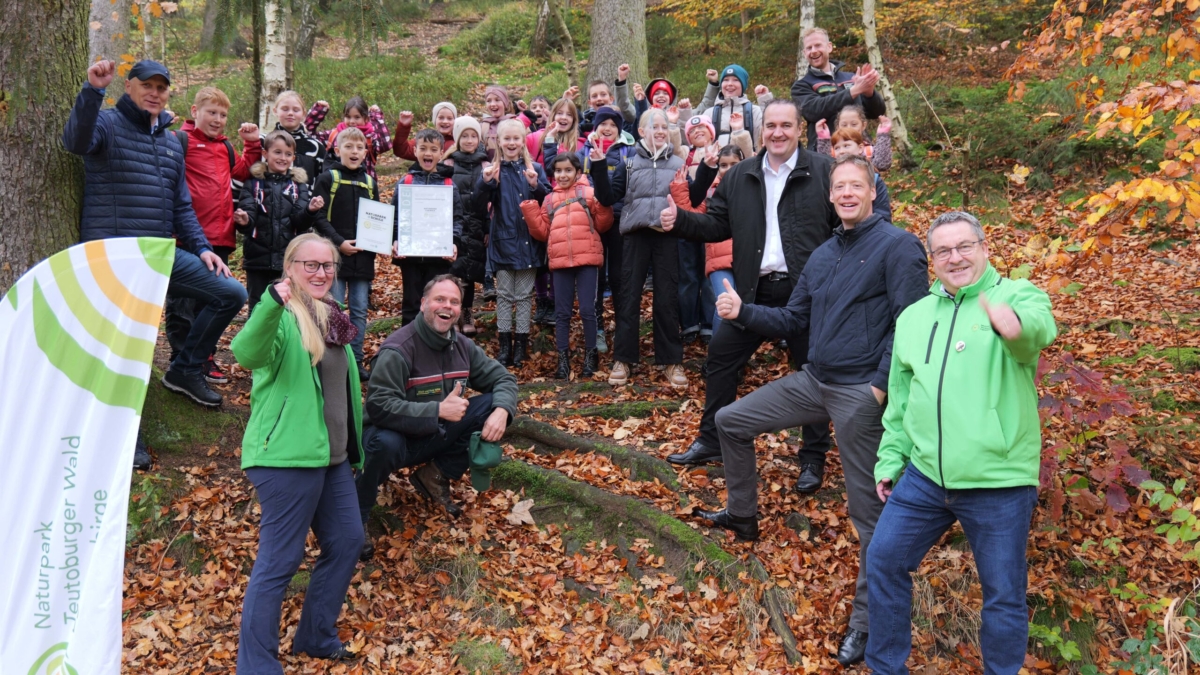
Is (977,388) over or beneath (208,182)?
beneath

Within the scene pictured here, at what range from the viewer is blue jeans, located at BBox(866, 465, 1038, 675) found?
12.1ft

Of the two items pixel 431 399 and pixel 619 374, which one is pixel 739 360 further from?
pixel 431 399

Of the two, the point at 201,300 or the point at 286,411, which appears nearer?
the point at 286,411

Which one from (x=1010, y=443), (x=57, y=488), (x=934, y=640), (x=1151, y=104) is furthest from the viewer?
(x=934, y=640)

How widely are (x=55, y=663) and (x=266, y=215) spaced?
15.5ft

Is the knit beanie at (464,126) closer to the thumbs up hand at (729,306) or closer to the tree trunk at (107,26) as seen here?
the thumbs up hand at (729,306)

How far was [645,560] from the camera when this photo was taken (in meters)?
5.39

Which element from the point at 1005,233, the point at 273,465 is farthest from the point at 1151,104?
the point at 1005,233

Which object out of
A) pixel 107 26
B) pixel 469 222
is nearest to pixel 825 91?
pixel 469 222

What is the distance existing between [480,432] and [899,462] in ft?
8.92

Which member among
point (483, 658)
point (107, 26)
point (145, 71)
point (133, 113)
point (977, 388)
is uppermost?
point (107, 26)

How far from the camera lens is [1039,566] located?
517 centimetres

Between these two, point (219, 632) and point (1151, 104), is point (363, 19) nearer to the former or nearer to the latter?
point (219, 632)

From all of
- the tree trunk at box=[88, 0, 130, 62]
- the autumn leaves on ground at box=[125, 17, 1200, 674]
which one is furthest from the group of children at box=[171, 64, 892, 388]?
the tree trunk at box=[88, 0, 130, 62]
